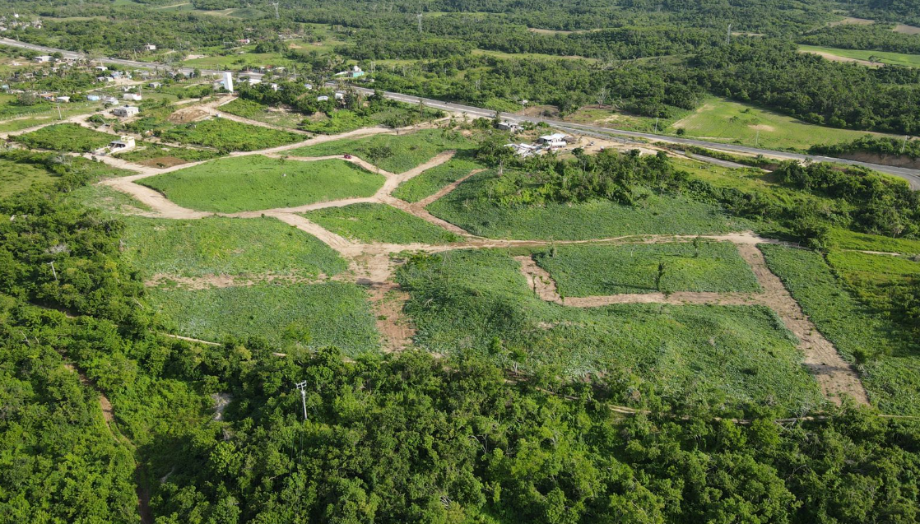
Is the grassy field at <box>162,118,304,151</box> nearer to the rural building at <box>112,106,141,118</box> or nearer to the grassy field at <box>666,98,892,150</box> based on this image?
the rural building at <box>112,106,141,118</box>

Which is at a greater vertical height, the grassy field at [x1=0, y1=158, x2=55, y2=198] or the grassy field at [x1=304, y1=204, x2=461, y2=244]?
the grassy field at [x1=0, y1=158, x2=55, y2=198]

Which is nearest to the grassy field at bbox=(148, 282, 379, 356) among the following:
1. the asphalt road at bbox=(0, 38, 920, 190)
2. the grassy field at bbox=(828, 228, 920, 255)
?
the grassy field at bbox=(828, 228, 920, 255)

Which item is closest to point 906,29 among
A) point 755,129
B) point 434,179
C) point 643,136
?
point 755,129

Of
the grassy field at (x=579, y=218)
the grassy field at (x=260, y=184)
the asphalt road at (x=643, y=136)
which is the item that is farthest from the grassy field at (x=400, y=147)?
the asphalt road at (x=643, y=136)

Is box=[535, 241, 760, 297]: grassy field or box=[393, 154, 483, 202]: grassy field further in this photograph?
box=[393, 154, 483, 202]: grassy field

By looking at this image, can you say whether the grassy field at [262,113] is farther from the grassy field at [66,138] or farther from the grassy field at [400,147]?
the grassy field at [66,138]

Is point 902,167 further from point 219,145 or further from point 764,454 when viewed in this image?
point 219,145
